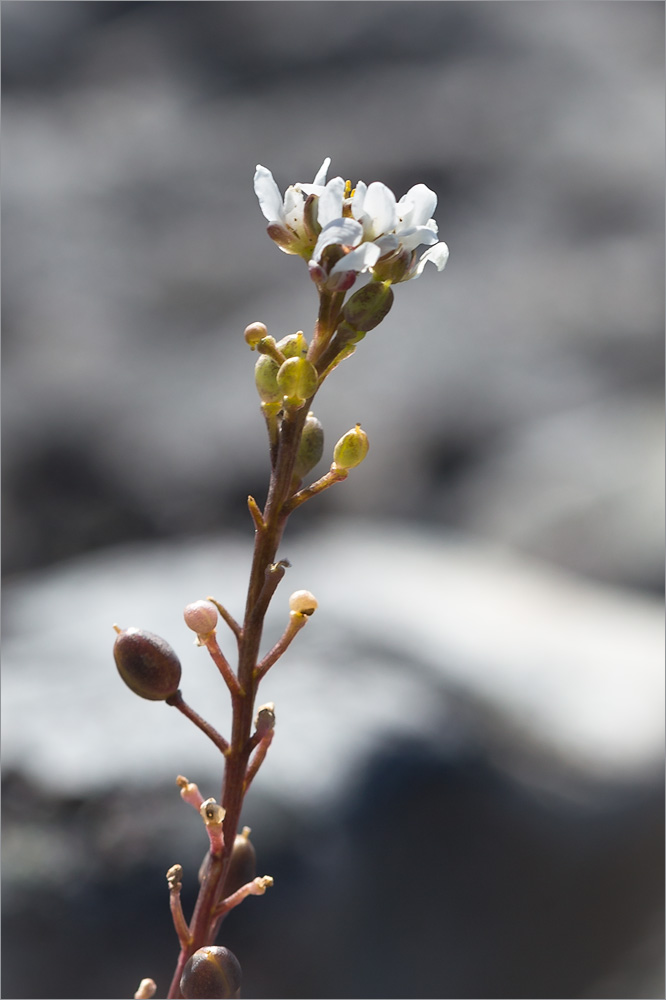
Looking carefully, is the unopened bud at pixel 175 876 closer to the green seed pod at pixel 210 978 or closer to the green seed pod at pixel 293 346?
the green seed pod at pixel 210 978

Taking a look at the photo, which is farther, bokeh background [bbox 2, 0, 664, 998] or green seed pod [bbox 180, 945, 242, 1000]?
bokeh background [bbox 2, 0, 664, 998]

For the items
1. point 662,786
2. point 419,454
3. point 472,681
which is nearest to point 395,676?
point 472,681

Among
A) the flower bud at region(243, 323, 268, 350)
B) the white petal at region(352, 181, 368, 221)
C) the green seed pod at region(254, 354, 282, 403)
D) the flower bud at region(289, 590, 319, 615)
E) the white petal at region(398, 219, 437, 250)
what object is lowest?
the flower bud at region(289, 590, 319, 615)

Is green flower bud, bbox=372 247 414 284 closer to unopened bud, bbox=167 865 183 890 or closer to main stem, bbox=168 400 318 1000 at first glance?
main stem, bbox=168 400 318 1000

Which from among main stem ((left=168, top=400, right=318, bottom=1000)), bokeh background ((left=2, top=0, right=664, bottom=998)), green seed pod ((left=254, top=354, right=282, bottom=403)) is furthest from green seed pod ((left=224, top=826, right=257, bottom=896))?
bokeh background ((left=2, top=0, right=664, bottom=998))

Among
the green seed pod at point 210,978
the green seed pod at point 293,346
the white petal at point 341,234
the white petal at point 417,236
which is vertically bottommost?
the green seed pod at point 210,978

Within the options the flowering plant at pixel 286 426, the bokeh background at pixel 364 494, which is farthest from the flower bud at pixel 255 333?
the bokeh background at pixel 364 494

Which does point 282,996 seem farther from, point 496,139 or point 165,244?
point 496,139
